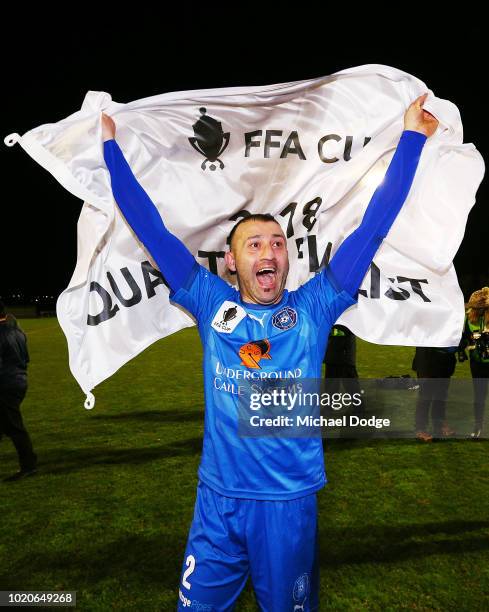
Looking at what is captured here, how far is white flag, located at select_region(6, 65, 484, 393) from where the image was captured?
2959 millimetres

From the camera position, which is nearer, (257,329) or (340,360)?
(257,329)

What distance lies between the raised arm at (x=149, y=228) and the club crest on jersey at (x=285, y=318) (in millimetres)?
512

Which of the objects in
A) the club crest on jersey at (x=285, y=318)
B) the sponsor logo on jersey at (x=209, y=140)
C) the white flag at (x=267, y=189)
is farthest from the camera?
the sponsor logo on jersey at (x=209, y=140)

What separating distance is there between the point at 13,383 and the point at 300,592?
15.1ft

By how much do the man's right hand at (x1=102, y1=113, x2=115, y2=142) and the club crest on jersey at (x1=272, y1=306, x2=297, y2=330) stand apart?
1334 millimetres

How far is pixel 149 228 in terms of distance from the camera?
2.59 meters

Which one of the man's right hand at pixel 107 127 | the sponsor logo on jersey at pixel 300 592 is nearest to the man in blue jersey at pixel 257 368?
the sponsor logo on jersey at pixel 300 592

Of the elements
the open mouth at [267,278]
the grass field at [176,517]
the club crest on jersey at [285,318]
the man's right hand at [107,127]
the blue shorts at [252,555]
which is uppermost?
the man's right hand at [107,127]

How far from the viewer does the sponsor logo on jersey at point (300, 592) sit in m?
2.14

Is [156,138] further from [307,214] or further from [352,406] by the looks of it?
[352,406]

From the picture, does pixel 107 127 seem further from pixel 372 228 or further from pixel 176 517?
pixel 176 517

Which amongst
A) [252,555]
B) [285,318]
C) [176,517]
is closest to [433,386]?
[176,517]

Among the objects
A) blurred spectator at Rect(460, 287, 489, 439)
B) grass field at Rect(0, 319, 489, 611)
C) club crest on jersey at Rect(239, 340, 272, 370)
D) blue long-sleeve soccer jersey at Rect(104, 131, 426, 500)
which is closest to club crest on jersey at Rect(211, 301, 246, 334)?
blue long-sleeve soccer jersey at Rect(104, 131, 426, 500)

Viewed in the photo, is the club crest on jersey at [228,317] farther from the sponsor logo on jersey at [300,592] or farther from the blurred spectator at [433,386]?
the blurred spectator at [433,386]
